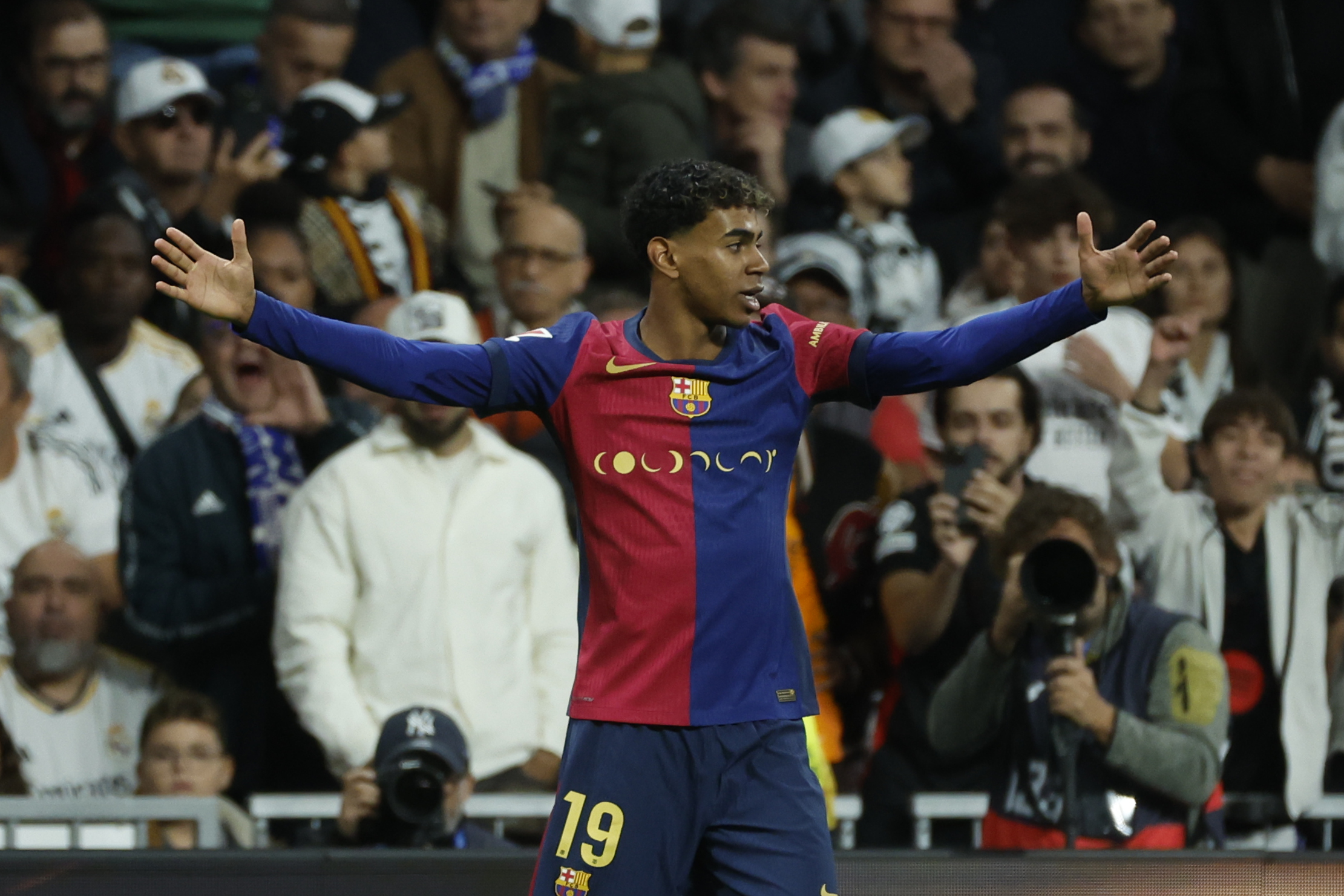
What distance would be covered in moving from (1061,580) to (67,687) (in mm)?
2968

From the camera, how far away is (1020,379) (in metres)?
5.49

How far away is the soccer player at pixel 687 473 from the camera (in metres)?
2.97

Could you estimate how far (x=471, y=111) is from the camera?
637cm

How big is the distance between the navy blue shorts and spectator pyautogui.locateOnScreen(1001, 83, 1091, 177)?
380 cm

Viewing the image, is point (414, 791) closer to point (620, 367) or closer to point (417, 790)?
point (417, 790)

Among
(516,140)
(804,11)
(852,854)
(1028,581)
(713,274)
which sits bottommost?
(852,854)

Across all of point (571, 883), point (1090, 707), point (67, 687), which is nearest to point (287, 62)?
point (67, 687)

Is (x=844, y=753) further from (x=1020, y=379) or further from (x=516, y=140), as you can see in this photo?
(x=516, y=140)

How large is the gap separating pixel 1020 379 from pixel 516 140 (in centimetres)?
206

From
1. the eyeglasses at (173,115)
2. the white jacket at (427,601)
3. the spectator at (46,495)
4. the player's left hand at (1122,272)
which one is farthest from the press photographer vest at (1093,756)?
the eyeglasses at (173,115)

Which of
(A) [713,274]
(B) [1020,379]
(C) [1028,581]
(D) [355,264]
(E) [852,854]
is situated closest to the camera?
(A) [713,274]

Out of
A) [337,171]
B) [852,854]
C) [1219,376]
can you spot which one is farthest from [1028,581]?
[337,171]

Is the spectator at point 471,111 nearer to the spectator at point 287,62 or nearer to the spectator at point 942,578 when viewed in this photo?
the spectator at point 287,62

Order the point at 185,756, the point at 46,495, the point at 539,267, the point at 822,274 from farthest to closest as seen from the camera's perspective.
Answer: the point at 822,274 < the point at 539,267 < the point at 46,495 < the point at 185,756
